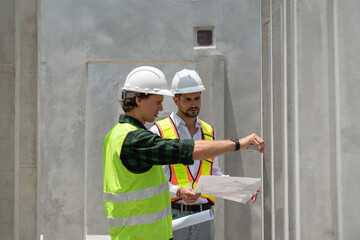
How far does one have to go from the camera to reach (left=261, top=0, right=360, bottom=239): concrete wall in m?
1.91

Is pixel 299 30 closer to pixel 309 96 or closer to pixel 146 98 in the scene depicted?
pixel 309 96

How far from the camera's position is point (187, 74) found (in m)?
4.08

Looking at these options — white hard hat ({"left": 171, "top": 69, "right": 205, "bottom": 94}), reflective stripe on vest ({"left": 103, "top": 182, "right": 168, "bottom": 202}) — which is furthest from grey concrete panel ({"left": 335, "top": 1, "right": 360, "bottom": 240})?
white hard hat ({"left": 171, "top": 69, "right": 205, "bottom": 94})

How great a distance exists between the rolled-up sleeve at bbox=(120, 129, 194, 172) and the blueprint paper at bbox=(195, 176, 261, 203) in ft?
1.51

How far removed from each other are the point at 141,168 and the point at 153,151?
6.1 inches

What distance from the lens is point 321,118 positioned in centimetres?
204

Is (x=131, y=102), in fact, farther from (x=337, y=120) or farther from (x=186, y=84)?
(x=337, y=120)

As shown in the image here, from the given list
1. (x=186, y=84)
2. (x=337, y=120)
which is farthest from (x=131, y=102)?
(x=337, y=120)

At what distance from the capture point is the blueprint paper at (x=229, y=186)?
2873 millimetres

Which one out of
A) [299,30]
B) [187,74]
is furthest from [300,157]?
[187,74]

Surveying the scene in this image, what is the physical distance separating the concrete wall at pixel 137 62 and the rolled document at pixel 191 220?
8.90ft

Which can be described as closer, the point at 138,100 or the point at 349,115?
the point at 349,115

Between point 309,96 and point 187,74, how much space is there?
2117 mm

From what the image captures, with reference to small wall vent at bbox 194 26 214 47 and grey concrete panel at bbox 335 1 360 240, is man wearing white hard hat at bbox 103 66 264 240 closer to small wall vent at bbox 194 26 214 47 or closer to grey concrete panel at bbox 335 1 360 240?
grey concrete panel at bbox 335 1 360 240
